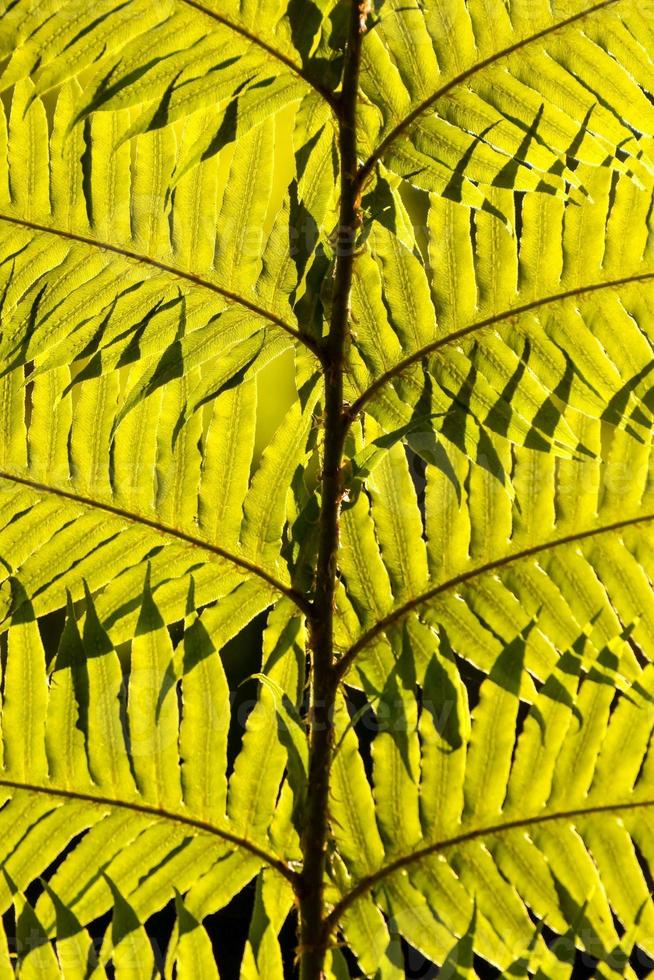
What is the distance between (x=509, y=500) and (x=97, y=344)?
435mm

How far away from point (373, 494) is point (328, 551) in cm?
7

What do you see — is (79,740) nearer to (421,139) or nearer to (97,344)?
(97,344)

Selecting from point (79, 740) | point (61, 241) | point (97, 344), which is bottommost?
point (79, 740)

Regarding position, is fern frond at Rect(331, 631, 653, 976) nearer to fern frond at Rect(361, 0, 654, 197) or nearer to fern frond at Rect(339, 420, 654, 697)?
fern frond at Rect(339, 420, 654, 697)

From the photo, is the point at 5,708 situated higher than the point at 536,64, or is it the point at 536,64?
the point at 536,64

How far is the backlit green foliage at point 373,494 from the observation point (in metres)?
0.96

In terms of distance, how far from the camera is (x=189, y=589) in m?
0.98

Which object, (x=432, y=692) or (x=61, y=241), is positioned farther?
(x=61, y=241)

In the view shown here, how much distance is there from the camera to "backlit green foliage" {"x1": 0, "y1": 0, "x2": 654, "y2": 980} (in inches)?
37.7

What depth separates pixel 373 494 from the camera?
1.01m

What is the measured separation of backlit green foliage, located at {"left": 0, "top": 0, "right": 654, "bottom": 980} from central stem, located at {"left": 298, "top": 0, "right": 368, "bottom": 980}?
0.01m

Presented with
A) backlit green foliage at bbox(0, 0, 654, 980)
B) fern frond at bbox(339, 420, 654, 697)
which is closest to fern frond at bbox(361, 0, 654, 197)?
backlit green foliage at bbox(0, 0, 654, 980)

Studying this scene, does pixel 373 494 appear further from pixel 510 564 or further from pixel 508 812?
pixel 508 812

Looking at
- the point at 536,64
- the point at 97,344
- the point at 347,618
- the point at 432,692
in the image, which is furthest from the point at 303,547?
the point at 536,64
